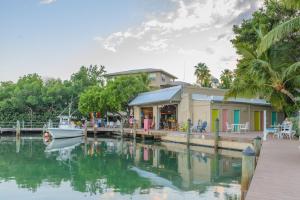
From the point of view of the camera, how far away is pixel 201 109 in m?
29.6

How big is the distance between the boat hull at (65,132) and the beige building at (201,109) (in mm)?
6497

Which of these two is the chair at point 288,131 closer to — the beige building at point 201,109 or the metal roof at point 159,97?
the beige building at point 201,109

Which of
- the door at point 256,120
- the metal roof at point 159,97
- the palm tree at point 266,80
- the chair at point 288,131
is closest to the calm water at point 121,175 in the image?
the chair at point 288,131

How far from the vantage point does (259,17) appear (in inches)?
1007

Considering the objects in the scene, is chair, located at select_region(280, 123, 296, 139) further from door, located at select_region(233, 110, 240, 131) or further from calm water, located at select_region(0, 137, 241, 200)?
door, located at select_region(233, 110, 240, 131)

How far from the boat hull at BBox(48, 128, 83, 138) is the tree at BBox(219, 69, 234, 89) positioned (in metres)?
23.6

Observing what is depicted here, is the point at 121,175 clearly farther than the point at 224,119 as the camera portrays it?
No

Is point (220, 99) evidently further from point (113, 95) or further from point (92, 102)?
point (92, 102)

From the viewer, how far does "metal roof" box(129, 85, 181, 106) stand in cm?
3089

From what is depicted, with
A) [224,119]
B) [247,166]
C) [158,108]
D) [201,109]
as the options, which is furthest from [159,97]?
[247,166]

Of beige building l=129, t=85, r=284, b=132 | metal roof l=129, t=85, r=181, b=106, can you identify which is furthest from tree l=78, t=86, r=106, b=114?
beige building l=129, t=85, r=284, b=132

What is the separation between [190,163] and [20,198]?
30.5 ft

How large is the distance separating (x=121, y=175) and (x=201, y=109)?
15.1 metres

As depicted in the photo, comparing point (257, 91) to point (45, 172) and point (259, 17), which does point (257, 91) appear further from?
point (45, 172)
